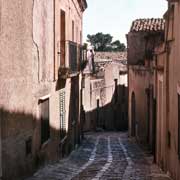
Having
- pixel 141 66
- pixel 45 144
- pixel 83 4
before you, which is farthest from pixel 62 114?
pixel 83 4

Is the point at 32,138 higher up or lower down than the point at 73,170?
higher up

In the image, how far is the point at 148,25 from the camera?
1044 inches

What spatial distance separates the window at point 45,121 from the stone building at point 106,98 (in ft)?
50.8

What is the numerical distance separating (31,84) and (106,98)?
26019mm

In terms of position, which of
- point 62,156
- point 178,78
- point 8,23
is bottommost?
point 62,156

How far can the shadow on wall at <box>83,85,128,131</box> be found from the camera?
1311 inches

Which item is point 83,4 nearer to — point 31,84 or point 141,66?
point 141,66

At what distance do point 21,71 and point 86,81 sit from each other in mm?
19329

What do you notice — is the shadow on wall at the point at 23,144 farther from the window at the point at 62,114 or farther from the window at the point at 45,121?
the window at the point at 62,114

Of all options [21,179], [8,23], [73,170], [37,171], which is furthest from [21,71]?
[73,170]

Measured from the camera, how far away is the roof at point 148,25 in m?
25.6

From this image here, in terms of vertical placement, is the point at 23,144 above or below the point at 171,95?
below

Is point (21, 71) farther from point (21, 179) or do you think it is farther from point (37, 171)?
point (37, 171)

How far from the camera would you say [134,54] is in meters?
27.3
